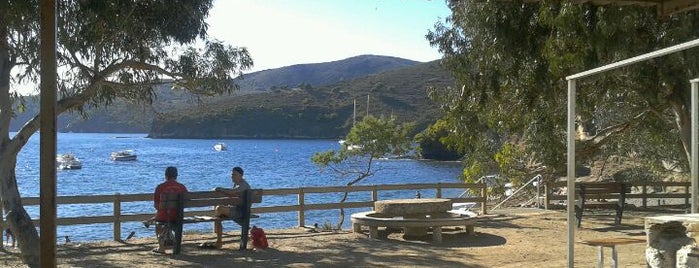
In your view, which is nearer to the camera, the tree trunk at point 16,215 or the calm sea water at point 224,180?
the tree trunk at point 16,215

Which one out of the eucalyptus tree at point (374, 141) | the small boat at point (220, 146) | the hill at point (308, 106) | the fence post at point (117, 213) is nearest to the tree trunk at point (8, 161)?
the fence post at point (117, 213)

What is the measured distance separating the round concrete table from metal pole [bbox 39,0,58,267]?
8127mm

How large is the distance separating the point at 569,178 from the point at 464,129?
1143cm

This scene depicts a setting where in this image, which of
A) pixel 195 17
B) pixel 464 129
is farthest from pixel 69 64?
pixel 464 129

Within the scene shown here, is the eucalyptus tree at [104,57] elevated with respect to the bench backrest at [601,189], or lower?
elevated

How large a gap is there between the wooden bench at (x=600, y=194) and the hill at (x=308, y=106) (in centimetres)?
6280

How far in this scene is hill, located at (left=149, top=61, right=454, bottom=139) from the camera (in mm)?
84562

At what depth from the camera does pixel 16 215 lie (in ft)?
36.5

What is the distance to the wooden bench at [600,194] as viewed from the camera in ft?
48.9

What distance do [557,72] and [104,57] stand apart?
322 inches

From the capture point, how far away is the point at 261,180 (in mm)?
58969

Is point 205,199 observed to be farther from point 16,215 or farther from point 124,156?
point 124,156

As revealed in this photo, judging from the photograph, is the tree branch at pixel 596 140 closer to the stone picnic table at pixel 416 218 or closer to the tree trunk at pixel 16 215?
the stone picnic table at pixel 416 218

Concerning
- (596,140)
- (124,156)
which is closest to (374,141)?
(596,140)
